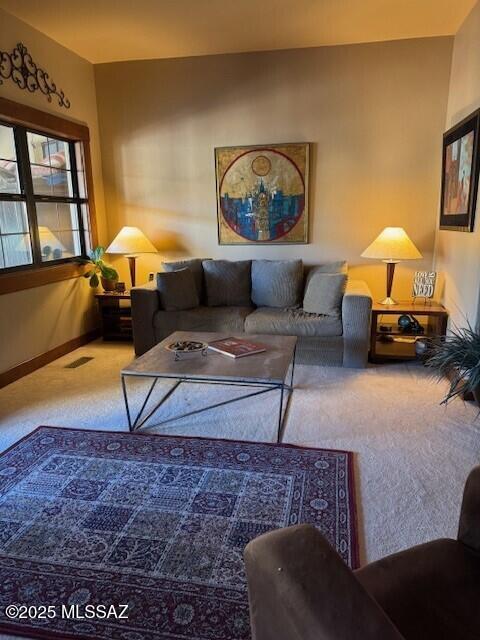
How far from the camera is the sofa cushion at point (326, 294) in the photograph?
3631mm

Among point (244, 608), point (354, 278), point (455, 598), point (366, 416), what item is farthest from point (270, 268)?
point (455, 598)

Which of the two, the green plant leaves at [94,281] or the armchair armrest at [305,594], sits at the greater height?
the green plant leaves at [94,281]

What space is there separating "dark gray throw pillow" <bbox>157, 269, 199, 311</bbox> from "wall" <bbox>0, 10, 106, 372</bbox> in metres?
0.97

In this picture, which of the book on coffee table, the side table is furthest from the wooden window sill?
the book on coffee table

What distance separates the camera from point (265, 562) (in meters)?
0.85

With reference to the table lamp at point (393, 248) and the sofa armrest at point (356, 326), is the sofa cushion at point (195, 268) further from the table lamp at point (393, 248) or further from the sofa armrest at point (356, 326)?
the table lamp at point (393, 248)

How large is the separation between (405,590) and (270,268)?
333 cm

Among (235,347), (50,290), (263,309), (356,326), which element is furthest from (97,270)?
(356,326)

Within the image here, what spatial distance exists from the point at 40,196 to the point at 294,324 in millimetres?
2490

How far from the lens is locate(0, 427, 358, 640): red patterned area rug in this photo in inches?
55.9

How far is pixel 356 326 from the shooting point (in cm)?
348

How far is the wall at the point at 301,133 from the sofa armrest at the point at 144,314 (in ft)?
3.09

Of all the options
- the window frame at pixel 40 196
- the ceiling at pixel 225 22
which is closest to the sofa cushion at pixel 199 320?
the window frame at pixel 40 196

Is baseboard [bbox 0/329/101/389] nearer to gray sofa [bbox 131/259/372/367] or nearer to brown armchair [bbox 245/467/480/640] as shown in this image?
gray sofa [bbox 131/259/372/367]
